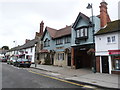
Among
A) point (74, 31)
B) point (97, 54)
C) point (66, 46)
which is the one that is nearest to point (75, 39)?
point (74, 31)

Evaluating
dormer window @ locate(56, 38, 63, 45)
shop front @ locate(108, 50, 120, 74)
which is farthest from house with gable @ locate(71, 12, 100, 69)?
dormer window @ locate(56, 38, 63, 45)

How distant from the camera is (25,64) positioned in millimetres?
19703

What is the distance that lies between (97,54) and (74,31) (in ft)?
19.5

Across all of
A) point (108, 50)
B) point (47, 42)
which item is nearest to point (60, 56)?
point (47, 42)

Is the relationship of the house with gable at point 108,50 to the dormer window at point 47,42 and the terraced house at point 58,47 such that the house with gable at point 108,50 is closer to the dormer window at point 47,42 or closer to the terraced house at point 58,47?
the terraced house at point 58,47

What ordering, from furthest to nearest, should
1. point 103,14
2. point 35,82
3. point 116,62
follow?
point 103,14 < point 116,62 < point 35,82

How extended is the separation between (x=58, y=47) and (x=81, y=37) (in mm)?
7065

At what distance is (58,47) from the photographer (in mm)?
21953

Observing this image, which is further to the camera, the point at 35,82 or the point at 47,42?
the point at 47,42

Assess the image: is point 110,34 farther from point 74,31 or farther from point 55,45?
point 55,45

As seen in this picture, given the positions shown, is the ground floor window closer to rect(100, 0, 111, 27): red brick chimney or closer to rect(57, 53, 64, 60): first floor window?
rect(100, 0, 111, 27): red brick chimney

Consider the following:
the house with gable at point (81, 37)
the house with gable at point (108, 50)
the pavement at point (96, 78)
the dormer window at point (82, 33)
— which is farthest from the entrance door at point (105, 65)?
the dormer window at point (82, 33)

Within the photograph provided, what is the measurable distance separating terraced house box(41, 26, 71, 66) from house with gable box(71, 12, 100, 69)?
1783 mm

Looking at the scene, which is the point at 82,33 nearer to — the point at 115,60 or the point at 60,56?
the point at 115,60
